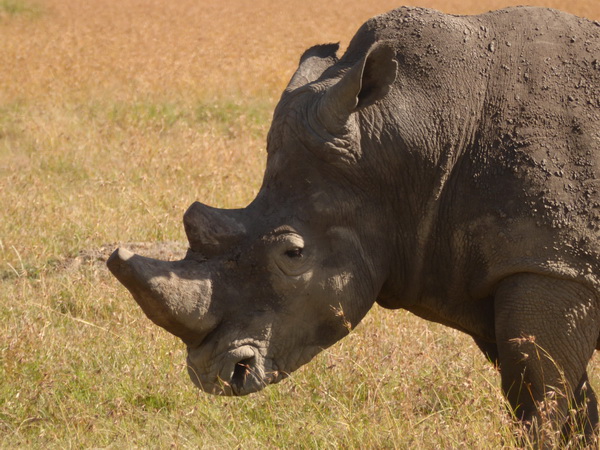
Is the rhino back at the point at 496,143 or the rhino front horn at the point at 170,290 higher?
the rhino back at the point at 496,143

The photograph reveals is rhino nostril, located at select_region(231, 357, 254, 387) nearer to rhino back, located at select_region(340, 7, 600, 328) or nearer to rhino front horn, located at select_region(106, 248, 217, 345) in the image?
rhino front horn, located at select_region(106, 248, 217, 345)

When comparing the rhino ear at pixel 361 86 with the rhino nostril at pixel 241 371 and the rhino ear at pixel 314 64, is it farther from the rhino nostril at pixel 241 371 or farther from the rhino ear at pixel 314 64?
the rhino nostril at pixel 241 371

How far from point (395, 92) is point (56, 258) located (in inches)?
174

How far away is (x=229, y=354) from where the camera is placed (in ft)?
14.3

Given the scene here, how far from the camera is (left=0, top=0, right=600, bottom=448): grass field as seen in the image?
5172mm

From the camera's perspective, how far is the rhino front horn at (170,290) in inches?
166

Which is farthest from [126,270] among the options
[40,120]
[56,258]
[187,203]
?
[40,120]

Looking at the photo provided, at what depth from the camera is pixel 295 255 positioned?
4.43 meters

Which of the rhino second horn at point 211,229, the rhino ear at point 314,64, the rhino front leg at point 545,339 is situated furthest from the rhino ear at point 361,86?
the rhino front leg at point 545,339

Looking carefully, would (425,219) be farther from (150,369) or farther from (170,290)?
(150,369)

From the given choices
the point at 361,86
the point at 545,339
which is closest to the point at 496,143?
the point at 361,86

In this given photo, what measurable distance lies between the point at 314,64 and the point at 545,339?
5.70 feet

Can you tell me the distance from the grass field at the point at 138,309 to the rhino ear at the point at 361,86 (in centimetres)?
128

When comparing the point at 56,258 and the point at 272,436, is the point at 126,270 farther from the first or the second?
the point at 56,258
